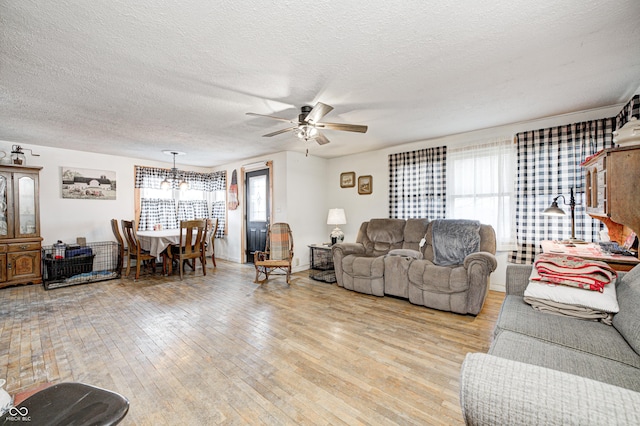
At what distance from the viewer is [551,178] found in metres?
3.51

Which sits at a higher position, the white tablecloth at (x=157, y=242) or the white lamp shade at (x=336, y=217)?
the white lamp shade at (x=336, y=217)

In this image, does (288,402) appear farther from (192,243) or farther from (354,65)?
(192,243)

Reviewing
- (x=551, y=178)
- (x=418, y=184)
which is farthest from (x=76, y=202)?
(x=551, y=178)

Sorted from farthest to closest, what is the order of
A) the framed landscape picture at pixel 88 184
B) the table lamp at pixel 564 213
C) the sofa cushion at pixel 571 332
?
the framed landscape picture at pixel 88 184, the table lamp at pixel 564 213, the sofa cushion at pixel 571 332

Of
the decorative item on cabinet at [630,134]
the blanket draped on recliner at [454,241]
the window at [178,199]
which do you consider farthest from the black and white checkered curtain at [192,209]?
the decorative item on cabinet at [630,134]

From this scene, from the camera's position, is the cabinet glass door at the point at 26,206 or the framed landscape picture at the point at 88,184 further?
the framed landscape picture at the point at 88,184

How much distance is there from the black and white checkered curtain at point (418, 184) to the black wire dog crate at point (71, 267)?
5.19 m

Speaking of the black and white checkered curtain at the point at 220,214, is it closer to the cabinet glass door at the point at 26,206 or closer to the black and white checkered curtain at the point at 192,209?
the black and white checkered curtain at the point at 192,209

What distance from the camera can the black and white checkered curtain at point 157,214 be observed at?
5.89 m

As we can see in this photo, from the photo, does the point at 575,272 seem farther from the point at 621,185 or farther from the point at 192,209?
the point at 192,209

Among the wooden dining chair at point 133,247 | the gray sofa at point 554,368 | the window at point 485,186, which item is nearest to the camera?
the gray sofa at point 554,368

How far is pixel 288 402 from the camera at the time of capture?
176 centimetres

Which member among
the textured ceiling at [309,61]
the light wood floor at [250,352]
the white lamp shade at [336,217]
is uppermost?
the textured ceiling at [309,61]

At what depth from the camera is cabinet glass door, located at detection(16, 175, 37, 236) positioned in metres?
4.34
